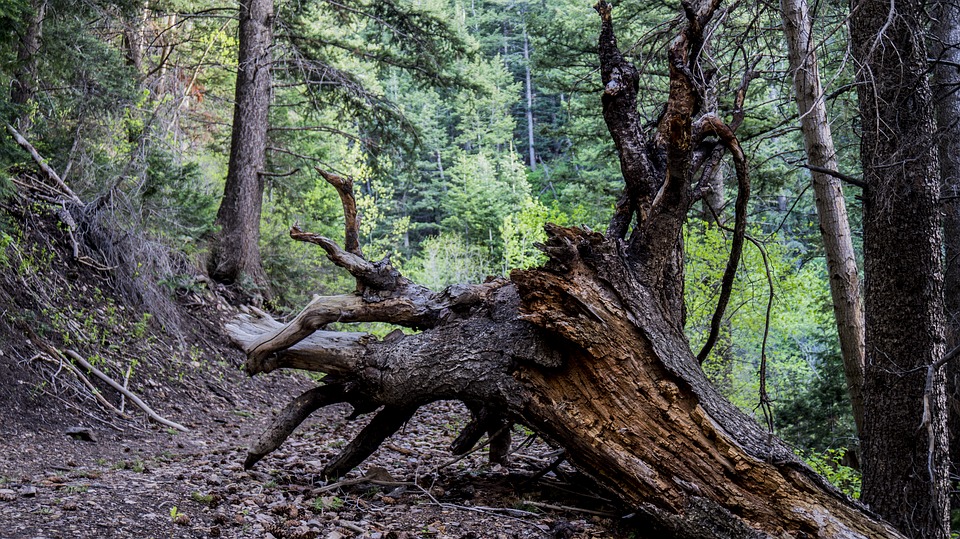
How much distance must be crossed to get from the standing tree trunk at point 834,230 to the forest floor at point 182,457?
266cm

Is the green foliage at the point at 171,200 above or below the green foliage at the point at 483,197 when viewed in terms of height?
below

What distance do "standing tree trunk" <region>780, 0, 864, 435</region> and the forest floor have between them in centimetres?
266

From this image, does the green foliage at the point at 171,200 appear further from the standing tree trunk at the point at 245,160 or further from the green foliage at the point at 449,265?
the green foliage at the point at 449,265

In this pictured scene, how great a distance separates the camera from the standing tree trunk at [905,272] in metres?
4.53

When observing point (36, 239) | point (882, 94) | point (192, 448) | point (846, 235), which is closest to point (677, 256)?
point (882, 94)

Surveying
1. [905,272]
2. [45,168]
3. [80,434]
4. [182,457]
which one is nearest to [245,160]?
[45,168]

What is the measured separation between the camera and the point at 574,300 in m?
4.09

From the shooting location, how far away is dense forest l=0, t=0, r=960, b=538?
13.7 ft

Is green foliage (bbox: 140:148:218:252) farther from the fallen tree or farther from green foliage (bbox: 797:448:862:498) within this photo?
green foliage (bbox: 797:448:862:498)

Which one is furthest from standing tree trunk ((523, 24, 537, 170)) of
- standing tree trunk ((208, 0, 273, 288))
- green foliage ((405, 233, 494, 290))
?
standing tree trunk ((208, 0, 273, 288))

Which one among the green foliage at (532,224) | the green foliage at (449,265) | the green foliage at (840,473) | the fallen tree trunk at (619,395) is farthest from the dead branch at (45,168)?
the green foliage at (449,265)

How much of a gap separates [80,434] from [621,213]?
499cm

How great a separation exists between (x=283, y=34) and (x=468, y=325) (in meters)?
9.64

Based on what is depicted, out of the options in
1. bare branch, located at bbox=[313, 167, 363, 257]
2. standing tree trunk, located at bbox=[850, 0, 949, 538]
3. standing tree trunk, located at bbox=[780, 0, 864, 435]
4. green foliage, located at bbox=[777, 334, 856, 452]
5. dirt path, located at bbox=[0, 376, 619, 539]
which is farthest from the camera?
green foliage, located at bbox=[777, 334, 856, 452]
